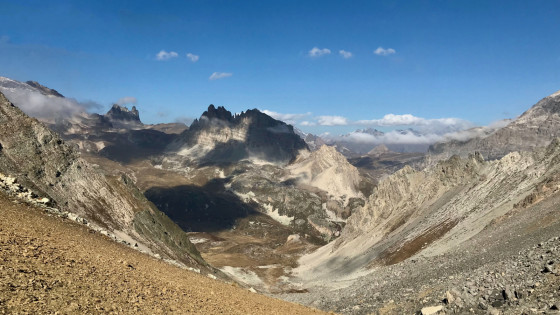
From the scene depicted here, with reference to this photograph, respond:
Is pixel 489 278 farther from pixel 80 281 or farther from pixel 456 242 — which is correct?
pixel 456 242

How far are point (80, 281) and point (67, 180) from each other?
60.5 meters

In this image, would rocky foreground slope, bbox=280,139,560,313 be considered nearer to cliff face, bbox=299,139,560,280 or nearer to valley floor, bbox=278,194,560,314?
valley floor, bbox=278,194,560,314

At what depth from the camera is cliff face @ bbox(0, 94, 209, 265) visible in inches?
2425

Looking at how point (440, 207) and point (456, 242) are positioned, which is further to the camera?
point (440, 207)

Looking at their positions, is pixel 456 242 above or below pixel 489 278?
below

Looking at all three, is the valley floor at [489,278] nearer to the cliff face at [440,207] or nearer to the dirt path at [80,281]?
the cliff face at [440,207]

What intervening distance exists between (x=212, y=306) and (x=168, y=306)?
358 cm

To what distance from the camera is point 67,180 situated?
225 ft

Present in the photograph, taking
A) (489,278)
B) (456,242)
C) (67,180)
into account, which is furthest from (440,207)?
(67,180)

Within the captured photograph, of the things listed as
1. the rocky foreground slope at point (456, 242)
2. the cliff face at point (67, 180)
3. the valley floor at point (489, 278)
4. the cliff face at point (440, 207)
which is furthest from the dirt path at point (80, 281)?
the cliff face at point (440, 207)

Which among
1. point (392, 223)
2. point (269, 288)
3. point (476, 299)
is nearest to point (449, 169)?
point (392, 223)

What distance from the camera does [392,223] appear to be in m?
133

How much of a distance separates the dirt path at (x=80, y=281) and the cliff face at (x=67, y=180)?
128ft

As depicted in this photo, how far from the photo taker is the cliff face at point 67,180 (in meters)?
61.6
